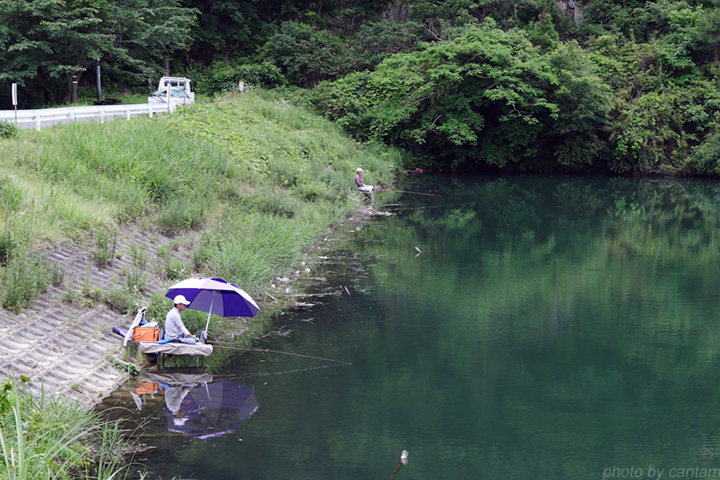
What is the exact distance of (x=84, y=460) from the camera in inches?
298

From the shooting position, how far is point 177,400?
9.88 meters

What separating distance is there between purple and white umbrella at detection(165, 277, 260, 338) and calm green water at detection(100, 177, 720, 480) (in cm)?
78

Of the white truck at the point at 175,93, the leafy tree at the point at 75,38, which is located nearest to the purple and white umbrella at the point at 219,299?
the white truck at the point at 175,93

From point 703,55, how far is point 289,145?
2663cm

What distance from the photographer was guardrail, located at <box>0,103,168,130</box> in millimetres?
22125

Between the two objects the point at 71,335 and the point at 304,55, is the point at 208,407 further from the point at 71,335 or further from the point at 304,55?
the point at 304,55

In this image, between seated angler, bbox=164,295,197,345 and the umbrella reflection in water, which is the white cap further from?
the umbrella reflection in water

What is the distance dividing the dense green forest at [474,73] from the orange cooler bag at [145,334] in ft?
94.1

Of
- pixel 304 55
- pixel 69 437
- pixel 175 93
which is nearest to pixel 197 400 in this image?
pixel 69 437

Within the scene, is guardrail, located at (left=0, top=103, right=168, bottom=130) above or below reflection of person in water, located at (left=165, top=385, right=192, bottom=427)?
above

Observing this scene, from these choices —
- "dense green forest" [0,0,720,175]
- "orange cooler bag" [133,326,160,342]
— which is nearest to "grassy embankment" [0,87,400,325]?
"orange cooler bag" [133,326,160,342]

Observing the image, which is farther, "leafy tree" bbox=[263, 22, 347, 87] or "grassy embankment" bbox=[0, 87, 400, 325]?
"leafy tree" bbox=[263, 22, 347, 87]

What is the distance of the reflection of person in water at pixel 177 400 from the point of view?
924 centimetres

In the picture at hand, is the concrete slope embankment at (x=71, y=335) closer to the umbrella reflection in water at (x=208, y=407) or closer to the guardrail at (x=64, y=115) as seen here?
the umbrella reflection in water at (x=208, y=407)
